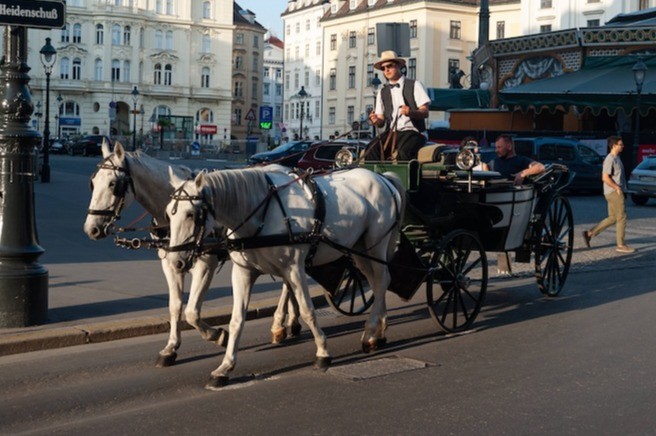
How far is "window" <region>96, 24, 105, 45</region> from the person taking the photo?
99.5 meters

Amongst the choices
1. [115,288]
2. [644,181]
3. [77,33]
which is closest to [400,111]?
[115,288]

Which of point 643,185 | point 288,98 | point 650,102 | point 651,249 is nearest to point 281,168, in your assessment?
point 651,249

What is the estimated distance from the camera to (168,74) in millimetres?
104125

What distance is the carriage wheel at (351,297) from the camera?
1018cm

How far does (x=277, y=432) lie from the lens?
622 centimetres

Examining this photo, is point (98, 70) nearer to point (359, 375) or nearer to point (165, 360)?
point (165, 360)

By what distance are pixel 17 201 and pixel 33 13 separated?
178 centimetres

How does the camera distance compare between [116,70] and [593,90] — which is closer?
[593,90]

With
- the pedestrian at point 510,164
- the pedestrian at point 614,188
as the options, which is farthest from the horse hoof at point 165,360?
the pedestrian at point 614,188

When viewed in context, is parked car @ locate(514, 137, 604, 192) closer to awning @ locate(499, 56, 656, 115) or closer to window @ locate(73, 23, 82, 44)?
awning @ locate(499, 56, 656, 115)

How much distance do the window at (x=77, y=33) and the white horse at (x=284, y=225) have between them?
95.4 metres

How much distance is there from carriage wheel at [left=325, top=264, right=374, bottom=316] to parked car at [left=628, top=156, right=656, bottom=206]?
19.7m

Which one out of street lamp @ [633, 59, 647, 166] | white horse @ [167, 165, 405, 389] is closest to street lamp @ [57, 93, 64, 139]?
street lamp @ [633, 59, 647, 166]

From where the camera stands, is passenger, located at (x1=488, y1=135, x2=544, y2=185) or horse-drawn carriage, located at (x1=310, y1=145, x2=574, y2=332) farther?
passenger, located at (x1=488, y1=135, x2=544, y2=185)
